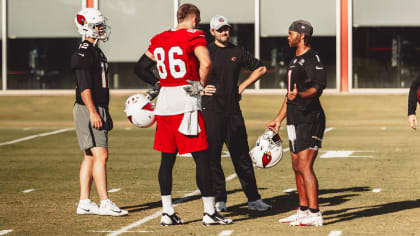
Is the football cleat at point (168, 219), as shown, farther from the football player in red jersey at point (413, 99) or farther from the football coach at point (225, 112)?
the football player in red jersey at point (413, 99)

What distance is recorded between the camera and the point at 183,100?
8.82 metres

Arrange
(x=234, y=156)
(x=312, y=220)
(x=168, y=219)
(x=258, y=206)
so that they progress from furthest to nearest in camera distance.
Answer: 1. (x=234, y=156)
2. (x=258, y=206)
3. (x=168, y=219)
4. (x=312, y=220)

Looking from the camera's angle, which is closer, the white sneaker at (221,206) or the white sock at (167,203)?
the white sock at (167,203)

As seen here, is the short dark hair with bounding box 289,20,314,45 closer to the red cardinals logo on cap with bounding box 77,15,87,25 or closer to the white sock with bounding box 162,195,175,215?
the white sock with bounding box 162,195,175,215

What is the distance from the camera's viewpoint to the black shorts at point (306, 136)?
888cm

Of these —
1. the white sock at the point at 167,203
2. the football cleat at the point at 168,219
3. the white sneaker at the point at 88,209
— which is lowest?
the white sneaker at the point at 88,209

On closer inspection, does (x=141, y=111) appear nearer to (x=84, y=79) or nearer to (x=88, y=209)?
(x=84, y=79)

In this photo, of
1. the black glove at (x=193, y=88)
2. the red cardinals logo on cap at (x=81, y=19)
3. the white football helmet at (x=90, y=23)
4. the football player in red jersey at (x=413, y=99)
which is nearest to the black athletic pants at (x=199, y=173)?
the black glove at (x=193, y=88)

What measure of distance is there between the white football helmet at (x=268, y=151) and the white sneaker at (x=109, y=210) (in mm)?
1477

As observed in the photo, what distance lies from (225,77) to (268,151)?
3.05 feet

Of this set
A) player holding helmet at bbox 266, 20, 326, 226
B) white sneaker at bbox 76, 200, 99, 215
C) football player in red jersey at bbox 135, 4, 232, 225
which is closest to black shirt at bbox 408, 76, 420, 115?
player holding helmet at bbox 266, 20, 326, 226

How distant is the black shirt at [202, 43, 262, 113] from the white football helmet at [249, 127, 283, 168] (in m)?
0.55

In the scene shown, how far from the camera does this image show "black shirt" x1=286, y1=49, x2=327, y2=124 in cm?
884

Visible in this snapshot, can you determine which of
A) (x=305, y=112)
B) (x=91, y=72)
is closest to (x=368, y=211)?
(x=305, y=112)
